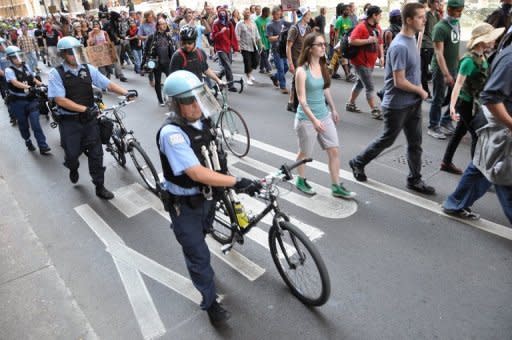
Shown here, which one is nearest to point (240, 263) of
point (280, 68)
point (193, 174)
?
point (193, 174)

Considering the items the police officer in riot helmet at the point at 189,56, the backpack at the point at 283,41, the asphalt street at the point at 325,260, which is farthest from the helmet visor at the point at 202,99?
the backpack at the point at 283,41

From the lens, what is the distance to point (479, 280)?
3346mm

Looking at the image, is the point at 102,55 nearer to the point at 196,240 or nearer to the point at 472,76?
the point at 472,76

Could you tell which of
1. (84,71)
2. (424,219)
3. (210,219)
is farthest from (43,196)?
(424,219)

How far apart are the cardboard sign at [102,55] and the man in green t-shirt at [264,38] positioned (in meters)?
4.99

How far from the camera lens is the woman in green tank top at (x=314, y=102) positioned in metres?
4.24

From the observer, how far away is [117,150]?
6.20 metres

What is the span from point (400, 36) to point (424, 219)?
2033 millimetres

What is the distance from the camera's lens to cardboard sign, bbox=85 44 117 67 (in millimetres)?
12798

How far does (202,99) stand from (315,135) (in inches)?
87.0

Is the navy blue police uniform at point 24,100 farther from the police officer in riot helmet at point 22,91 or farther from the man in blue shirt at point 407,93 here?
the man in blue shirt at point 407,93

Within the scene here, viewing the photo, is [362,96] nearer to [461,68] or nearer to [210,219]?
[461,68]

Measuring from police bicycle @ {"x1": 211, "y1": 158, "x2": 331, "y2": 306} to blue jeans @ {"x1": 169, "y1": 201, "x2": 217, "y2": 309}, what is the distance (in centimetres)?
50

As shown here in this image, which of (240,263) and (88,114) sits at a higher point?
(88,114)
